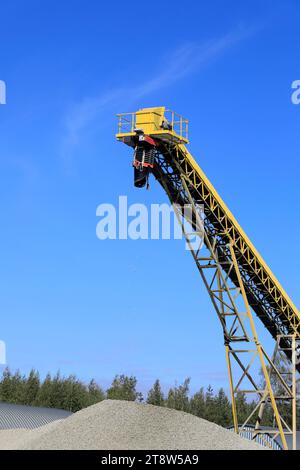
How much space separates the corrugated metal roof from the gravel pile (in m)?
16.9

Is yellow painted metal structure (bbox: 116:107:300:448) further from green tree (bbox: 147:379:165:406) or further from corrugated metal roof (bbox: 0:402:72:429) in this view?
green tree (bbox: 147:379:165:406)

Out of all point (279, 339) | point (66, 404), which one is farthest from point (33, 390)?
point (279, 339)

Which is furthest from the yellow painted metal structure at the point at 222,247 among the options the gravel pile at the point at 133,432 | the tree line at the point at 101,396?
the tree line at the point at 101,396

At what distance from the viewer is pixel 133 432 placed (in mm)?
19125

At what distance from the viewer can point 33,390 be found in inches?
2739

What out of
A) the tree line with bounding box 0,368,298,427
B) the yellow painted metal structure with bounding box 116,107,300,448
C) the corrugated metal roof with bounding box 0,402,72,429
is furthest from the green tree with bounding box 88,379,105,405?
the yellow painted metal structure with bounding box 116,107,300,448

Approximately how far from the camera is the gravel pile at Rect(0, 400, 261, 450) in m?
18.7

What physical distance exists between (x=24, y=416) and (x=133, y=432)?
72.4 ft

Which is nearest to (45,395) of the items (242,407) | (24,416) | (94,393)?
(94,393)

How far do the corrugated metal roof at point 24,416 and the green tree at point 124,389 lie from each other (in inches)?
1069
